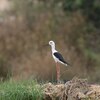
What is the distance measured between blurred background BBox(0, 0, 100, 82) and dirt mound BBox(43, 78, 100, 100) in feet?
29.1

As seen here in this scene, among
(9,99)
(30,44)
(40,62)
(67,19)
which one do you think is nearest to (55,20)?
(67,19)

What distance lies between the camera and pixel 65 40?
2531cm

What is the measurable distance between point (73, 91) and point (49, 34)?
14941 mm

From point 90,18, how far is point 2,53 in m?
5.71

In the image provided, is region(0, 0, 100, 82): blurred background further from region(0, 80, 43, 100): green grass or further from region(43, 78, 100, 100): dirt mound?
region(43, 78, 100, 100): dirt mound

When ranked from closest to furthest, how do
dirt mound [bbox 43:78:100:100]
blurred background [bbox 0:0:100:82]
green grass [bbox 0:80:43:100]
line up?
dirt mound [bbox 43:78:100:100] → green grass [bbox 0:80:43:100] → blurred background [bbox 0:0:100:82]

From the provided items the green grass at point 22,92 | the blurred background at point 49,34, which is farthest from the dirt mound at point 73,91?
the blurred background at point 49,34

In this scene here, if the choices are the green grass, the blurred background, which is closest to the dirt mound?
the green grass

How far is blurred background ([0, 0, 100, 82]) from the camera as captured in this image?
72.8ft

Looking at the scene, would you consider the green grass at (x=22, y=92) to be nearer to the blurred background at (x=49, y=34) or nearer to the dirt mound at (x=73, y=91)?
the dirt mound at (x=73, y=91)

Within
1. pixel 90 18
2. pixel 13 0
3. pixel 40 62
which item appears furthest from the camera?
pixel 13 0

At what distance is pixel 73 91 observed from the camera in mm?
10672

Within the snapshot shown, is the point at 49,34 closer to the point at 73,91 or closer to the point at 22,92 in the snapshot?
the point at 22,92

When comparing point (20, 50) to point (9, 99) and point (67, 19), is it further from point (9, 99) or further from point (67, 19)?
point (9, 99)
